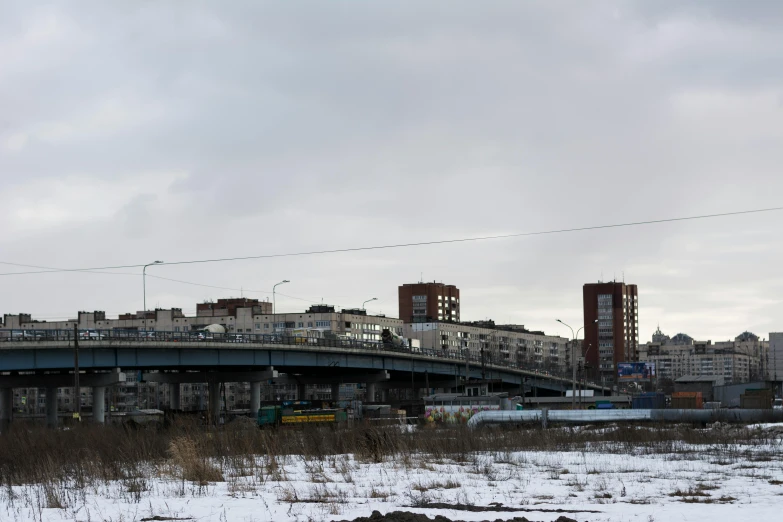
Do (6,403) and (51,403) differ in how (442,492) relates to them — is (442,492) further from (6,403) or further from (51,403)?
(6,403)

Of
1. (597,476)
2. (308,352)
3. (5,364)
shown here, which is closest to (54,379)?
(5,364)

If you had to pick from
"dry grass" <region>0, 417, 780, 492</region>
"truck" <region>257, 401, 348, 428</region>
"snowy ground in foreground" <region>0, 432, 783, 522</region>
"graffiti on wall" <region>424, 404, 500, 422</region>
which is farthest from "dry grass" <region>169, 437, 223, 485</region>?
"graffiti on wall" <region>424, 404, 500, 422</region>

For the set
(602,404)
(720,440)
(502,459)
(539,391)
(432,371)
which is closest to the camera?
(502,459)

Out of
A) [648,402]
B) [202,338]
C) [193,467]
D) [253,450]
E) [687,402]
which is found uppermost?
[202,338]

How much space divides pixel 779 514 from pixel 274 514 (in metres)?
9.44

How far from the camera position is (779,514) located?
1802 cm

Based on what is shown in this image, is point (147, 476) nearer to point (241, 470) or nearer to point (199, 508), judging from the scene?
point (241, 470)

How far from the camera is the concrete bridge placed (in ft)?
274

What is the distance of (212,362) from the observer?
326 feet

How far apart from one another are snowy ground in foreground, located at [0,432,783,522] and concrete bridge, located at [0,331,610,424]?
189 ft

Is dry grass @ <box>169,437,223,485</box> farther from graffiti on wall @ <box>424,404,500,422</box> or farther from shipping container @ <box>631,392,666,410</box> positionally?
shipping container @ <box>631,392,666,410</box>

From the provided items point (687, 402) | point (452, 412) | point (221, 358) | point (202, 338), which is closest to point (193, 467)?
point (452, 412)

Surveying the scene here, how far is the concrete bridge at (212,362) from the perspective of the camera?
→ 83562 millimetres

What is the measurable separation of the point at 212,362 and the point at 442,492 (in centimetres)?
7947
